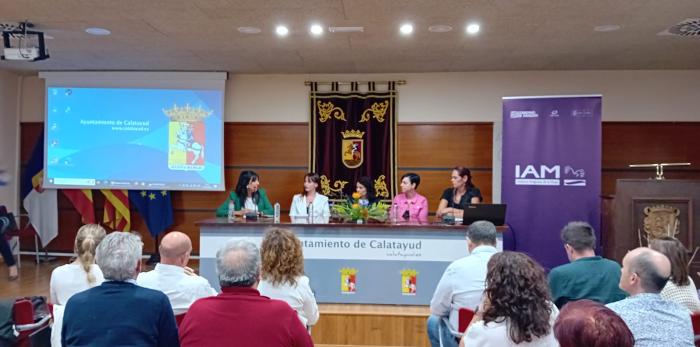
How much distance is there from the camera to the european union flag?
22.9 feet

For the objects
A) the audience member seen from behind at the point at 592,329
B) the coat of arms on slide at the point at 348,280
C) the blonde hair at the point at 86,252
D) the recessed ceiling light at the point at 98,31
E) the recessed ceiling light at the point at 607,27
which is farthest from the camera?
the recessed ceiling light at the point at 98,31

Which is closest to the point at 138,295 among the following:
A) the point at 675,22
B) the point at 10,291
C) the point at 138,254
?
the point at 138,254

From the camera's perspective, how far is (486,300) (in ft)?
5.86

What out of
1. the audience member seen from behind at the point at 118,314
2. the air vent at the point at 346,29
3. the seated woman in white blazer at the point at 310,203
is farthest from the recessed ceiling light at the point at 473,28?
the audience member seen from behind at the point at 118,314

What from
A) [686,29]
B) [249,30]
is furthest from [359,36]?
[686,29]

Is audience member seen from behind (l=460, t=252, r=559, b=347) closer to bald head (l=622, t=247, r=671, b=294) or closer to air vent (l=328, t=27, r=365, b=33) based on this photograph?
bald head (l=622, t=247, r=671, b=294)

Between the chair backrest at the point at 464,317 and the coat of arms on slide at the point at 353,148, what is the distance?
449 centimetres

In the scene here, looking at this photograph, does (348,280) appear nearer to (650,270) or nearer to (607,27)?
(650,270)

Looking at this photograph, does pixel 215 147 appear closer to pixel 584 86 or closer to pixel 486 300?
pixel 584 86

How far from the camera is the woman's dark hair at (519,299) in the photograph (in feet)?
5.46

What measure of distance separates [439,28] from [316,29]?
1207 millimetres

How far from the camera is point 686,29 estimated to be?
482 cm

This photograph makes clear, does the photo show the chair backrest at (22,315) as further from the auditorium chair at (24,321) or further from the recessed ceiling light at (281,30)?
the recessed ceiling light at (281,30)

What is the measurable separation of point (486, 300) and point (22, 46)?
18.6 feet
